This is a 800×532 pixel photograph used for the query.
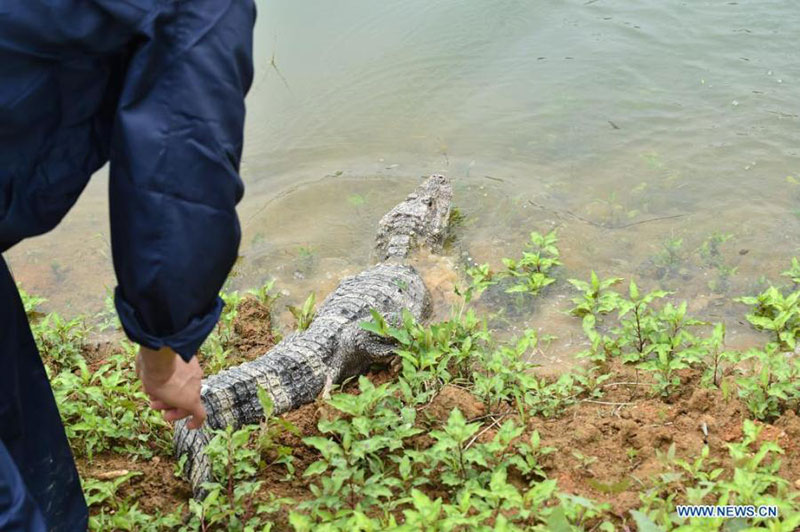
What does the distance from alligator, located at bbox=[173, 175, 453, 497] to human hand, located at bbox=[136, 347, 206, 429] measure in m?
0.95

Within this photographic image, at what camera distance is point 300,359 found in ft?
13.7

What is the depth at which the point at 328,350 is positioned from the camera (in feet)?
14.3

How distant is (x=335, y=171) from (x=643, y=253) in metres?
2.78

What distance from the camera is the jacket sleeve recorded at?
5.17ft

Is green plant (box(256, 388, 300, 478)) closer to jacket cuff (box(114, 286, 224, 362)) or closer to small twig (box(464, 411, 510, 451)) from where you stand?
small twig (box(464, 411, 510, 451))

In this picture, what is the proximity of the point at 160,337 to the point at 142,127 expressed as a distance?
0.47 meters

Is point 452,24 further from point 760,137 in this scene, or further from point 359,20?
point 760,137

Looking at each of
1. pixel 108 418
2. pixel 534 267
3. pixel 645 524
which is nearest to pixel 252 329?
pixel 108 418

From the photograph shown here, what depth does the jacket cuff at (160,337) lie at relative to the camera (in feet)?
5.73

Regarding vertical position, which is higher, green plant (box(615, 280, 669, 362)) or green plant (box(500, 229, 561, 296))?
green plant (box(615, 280, 669, 362))

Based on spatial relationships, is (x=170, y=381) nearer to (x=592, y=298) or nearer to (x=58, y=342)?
(x=58, y=342)

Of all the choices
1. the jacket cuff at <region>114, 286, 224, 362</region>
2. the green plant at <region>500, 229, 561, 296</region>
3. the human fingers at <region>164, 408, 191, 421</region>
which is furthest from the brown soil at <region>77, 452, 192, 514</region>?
the green plant at <region>500, 229, 561, 296</region>

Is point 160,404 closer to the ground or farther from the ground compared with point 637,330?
farther from the ground

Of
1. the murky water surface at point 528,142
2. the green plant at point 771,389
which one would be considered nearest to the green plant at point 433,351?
the murky water surface at point 528,142
